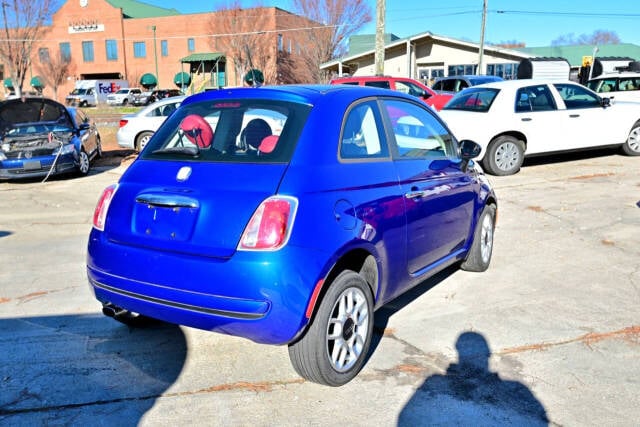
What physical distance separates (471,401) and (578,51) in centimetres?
4974

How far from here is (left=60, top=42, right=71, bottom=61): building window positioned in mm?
64062

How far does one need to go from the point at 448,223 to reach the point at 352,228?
146 centimetres

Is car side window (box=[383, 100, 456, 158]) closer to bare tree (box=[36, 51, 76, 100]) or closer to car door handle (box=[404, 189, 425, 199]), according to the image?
car door handle (box=[404, 189, 425, 199])

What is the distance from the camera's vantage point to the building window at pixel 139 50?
6281cm

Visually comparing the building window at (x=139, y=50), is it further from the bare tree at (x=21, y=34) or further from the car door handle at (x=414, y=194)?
the car door handle at (x=414, y=194)

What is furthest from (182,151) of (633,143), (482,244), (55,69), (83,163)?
(55,69)

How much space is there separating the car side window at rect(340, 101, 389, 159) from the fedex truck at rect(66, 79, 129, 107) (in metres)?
56.3

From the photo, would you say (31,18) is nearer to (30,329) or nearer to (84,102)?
(84,102)

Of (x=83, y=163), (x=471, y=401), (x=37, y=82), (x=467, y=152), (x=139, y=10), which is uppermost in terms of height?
(x=139, y=10)

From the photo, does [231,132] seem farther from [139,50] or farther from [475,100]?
[139,50]

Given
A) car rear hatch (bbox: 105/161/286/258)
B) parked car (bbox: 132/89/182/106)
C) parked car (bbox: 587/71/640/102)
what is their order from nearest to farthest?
car rear hatch (bbox: 105/161/286/258)
parked car (bbox: 587/71/640/102)
parked car (bbox: 132/89/182/106)

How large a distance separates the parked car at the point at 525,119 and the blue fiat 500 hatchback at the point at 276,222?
6.77 m

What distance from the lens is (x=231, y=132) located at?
3.79 metres

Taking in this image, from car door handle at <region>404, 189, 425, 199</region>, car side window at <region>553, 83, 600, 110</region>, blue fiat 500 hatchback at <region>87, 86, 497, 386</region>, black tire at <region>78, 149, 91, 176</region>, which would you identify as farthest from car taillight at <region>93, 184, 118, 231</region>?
car side window at <region>553, 83, 600, 110</region>
